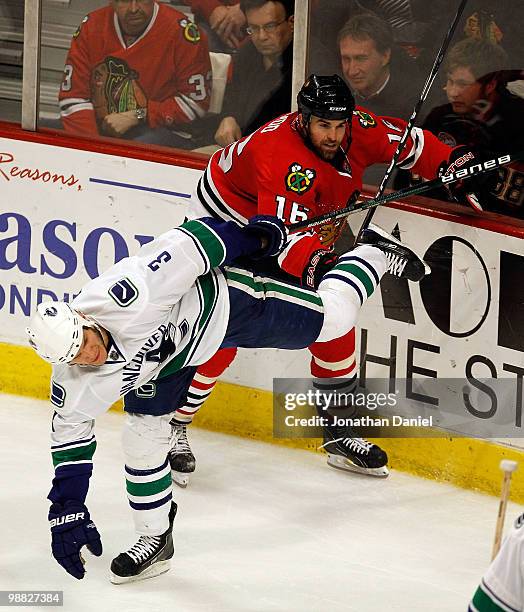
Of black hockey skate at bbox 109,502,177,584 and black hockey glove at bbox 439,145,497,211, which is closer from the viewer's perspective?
black hockey skate at bbox 109,502,177,584

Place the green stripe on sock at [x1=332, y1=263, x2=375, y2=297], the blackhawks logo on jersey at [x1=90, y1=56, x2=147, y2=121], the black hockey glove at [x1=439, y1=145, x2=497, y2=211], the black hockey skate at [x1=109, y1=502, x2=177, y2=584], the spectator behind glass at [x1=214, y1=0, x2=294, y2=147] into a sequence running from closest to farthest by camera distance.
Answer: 1. the black hockey skate at [x1=109, y1=502, x2=177, y2=584]
2. the green stripe on sock at [x1=332, y1=263, x2=375, y2=297]
3. the black hockey glove at [x1=439, y1=145, x2=497, y2=211]
4. the spectator behind glass at [x1=214, y1=0, x2=294, y2=147]
5. the blackhawks logo on jersey at [x1=90, y1=56, x2=147, y2=121]

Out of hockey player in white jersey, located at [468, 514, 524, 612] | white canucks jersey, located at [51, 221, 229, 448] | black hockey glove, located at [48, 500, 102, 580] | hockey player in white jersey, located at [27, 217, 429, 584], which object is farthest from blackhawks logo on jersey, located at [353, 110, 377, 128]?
hockey player in white jersey, located at [468, 514, 524, 612]

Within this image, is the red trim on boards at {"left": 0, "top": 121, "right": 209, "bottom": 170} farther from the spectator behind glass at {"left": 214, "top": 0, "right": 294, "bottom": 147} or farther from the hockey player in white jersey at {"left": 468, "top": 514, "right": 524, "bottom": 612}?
the hockey player in white jersey at {"left": 468, "top": 514, "right": 524, "bottom": 612}

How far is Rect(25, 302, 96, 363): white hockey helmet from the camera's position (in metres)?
2.90

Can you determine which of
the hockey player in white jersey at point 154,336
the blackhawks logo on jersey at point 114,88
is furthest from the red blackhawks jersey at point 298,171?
the blackhawks logo on jersey at point 114,88

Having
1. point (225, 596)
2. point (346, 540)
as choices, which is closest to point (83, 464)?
point (225, 596)

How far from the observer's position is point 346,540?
3.71m

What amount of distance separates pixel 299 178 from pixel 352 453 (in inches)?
36.4

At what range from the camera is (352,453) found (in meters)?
4.11

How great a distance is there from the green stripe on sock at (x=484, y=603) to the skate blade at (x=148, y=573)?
1.47 m

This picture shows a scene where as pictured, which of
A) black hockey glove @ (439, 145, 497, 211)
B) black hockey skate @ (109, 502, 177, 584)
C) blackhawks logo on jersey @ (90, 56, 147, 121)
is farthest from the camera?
blackhawks logo on jersey @ (90, 56, 147, 121)

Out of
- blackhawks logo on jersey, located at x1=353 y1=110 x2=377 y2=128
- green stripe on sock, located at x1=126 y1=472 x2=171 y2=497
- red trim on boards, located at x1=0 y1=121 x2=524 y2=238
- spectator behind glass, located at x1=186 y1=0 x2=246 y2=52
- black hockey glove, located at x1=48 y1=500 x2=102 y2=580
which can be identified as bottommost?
black hockey glove, located at x1=48 y1=500 x2=102 y2=580

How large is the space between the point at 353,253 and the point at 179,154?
1028 mm

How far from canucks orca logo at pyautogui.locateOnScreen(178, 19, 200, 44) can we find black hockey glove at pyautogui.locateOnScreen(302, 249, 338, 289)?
1.11 metres
